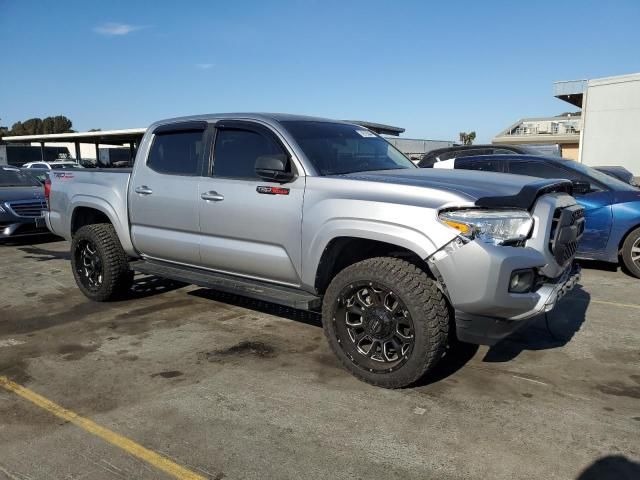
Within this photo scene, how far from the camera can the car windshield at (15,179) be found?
1095 centimetres

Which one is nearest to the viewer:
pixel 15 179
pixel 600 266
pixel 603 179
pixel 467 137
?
pixel 603 179

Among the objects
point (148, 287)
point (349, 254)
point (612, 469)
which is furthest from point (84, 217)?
point (612, 469)

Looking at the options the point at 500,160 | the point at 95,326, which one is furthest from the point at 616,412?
the point at 500,160

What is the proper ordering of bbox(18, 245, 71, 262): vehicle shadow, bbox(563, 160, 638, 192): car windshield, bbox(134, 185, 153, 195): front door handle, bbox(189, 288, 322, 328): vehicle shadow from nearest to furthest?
1. bbox(134, 185, 153, 195): front door handle
2. bbox(189, 288, 322, 328): vehicle shadow
3. bbox(563, 160, 638, 192): car windshield
4. bbox(18, 245, 71, 262): vehicle shadow

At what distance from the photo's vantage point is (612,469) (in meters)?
2.71

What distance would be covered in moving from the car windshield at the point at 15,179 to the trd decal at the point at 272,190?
8.82 m

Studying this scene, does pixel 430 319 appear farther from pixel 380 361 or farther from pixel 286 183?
pixel 286 183

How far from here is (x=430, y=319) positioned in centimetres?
336

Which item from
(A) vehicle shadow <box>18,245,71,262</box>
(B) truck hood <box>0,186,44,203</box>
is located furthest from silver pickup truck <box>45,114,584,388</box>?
(B) truck hood <box>0,186,44,203</box>

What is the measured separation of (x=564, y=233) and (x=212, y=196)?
2760 mm

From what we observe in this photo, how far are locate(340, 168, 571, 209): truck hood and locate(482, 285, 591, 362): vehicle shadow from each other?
1.03 meters

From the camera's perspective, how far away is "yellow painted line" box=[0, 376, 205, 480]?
271 centimetres

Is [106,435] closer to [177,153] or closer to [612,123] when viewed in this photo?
[177,153]

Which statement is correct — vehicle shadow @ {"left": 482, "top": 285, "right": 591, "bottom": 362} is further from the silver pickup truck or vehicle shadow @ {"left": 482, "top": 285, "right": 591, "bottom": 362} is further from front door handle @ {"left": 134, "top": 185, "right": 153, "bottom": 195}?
front door handle @ {"left": 134, "top": 185, "right": 153, "bottom": 195}
